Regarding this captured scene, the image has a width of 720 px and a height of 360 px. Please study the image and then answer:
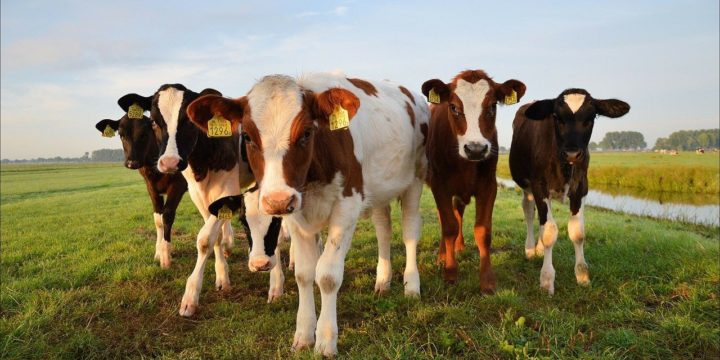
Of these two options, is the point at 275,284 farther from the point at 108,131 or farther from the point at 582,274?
the point at 108,131

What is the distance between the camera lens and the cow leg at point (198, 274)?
4.79m

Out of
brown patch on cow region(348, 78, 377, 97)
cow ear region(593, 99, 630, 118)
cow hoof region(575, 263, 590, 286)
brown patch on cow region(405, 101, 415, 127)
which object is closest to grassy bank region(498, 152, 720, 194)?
cow ear region(593, 99, 630, 118)

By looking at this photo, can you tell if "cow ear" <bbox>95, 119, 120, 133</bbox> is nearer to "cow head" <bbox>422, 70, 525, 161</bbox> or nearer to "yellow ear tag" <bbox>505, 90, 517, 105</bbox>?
"cow head" <bbox>422, 70, 525, 161</bbox>

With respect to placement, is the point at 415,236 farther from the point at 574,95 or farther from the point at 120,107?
the point at 120,107

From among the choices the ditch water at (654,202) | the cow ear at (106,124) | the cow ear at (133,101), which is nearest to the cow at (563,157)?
the cow ear at (133,101)

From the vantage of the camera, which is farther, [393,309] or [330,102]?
[393,309]

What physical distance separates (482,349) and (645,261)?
403 centimetres

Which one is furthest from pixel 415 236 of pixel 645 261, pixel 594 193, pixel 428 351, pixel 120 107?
pixel 594 193

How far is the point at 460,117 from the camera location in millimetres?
5078

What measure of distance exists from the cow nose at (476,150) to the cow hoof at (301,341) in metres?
2.42

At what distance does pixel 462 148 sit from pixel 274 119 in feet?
7.49

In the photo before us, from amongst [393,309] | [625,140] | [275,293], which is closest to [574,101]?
[393,309]

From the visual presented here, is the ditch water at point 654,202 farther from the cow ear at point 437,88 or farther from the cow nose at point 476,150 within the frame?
the cow nose at point 476,150

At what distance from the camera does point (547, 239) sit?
5668mm
